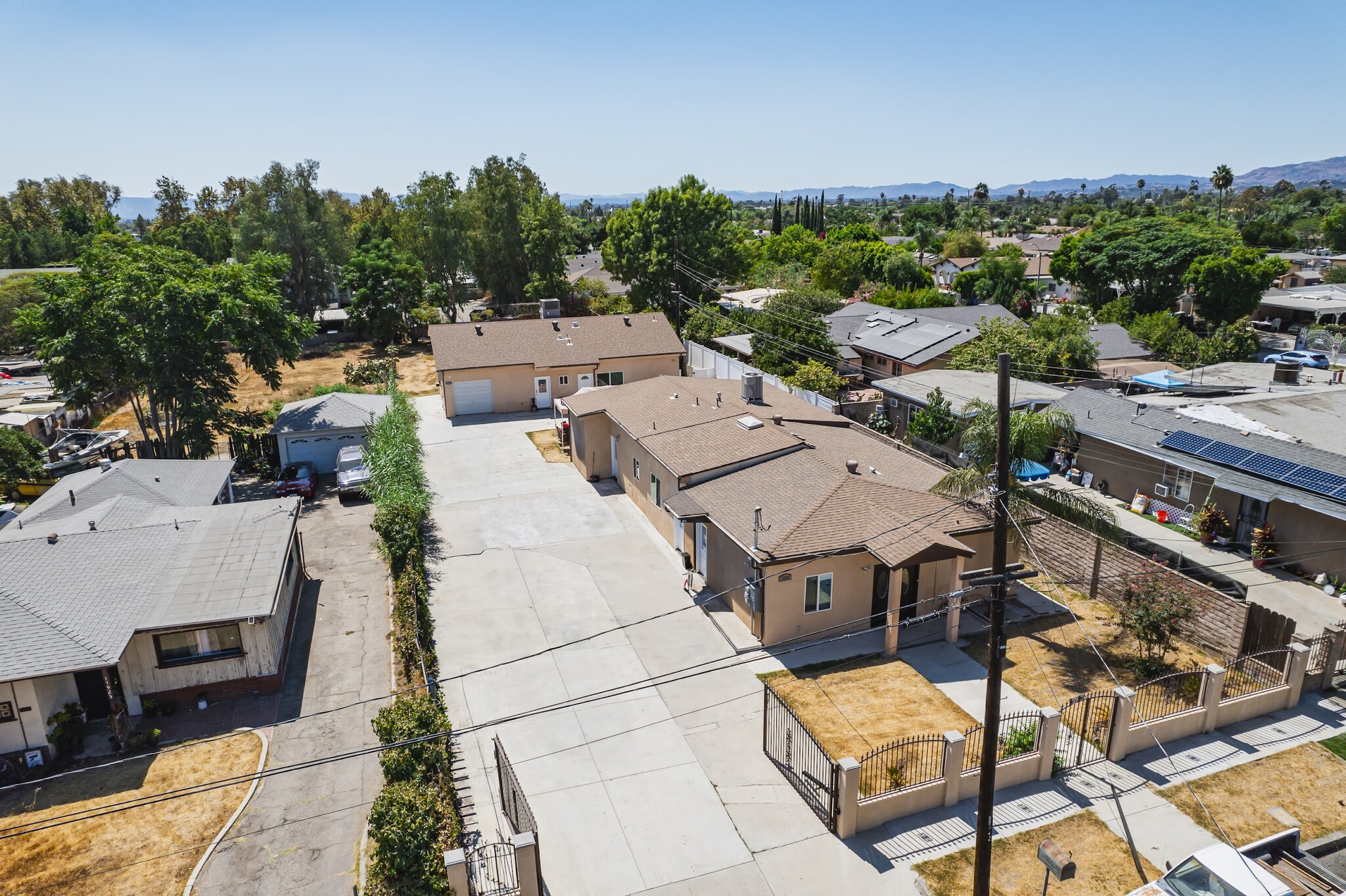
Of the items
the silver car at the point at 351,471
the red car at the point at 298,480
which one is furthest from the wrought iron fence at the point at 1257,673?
the red car at the point at 298,480

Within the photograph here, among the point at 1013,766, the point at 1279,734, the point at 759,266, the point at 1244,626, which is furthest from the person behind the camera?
the point at 759,266

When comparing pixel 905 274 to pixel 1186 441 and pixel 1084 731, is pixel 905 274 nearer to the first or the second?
pixel 1186 441

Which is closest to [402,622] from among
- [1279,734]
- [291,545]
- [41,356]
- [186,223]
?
[291,545]

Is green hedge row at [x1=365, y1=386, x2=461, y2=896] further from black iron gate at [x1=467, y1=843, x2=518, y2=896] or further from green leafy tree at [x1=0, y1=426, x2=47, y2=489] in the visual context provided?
green leafy tree at [x1=0, y1=426, x2=47, y2=489]

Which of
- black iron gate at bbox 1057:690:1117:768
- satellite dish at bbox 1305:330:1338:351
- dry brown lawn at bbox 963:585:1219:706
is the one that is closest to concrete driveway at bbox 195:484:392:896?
black iron gate at bbox 1057:690:1117:768

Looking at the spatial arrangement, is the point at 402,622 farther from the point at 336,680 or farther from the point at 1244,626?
the point at 1244,626

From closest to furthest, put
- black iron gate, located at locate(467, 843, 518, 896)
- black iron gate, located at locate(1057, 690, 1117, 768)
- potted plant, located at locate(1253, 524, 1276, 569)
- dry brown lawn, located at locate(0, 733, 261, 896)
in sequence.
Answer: black iron gate, located at locate(467, 843, 518, 896), dry brown lawn, located at locate(0, 733, 261, 896), black iron gate, located at locate(1057, 690, 1117, 768), potted plant, located at locate(1253, 524, 1276, 569)
